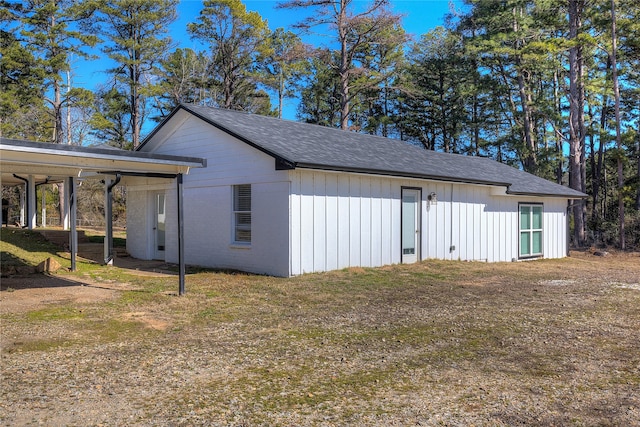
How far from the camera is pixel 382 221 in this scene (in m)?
12.3

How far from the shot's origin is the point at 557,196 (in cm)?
1767

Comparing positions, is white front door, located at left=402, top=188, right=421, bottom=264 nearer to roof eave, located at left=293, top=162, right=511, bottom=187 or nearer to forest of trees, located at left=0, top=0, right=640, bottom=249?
roof eave, located at left=293, top=162, right=511, bottom=187

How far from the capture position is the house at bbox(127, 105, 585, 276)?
10836mm

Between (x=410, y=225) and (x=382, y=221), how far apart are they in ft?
3.94

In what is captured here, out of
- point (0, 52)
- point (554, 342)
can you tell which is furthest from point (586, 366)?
point (0, 52)

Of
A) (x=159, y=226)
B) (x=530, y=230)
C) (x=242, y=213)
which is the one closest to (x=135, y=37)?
(x=159, y=226)

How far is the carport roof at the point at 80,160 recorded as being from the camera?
286 inches

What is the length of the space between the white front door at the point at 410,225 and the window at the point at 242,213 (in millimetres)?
4120

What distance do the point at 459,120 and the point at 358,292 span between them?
2630 centimetres

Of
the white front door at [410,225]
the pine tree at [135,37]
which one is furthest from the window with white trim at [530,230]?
the pine tree at [135,37]

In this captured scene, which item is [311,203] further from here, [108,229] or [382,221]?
[108,229]

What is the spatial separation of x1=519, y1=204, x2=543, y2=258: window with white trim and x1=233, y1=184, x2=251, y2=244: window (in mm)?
10109

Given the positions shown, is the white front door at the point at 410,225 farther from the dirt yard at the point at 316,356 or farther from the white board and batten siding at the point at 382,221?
the dirt yard at the point at 316,356

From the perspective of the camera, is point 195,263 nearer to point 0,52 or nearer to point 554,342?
point 554,342
